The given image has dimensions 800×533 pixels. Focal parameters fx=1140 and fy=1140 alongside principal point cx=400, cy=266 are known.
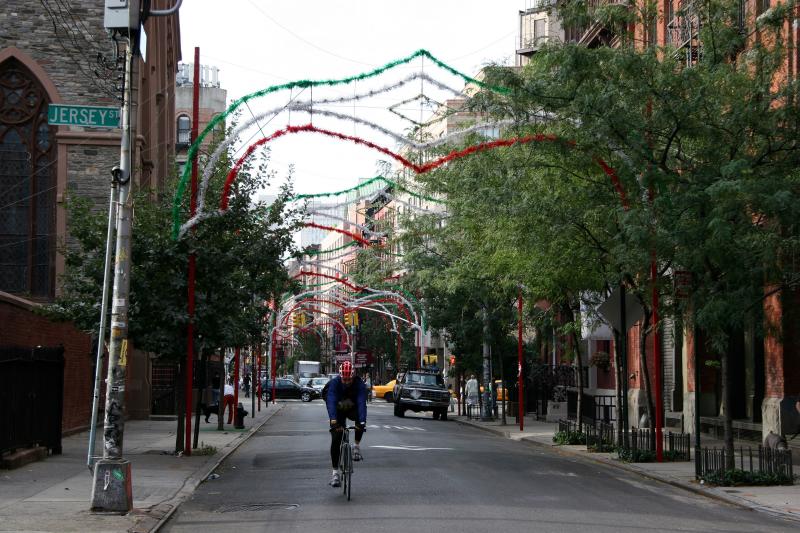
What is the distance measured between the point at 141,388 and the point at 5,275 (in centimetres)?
627

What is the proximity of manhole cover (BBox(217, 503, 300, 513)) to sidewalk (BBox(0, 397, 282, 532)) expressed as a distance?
660mm

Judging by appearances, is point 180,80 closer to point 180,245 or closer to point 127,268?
point 180,245

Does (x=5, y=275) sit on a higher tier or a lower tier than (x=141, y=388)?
higher

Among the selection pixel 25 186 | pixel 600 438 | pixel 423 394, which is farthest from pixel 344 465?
pixel 423 394

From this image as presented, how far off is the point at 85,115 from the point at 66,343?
54.1ft

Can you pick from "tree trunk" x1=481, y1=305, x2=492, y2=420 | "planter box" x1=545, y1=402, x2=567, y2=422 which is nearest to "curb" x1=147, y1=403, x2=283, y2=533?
"tree trunk" x1=481, y1=305, x2=492, y2=420

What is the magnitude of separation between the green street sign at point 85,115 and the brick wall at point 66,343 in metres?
7.80

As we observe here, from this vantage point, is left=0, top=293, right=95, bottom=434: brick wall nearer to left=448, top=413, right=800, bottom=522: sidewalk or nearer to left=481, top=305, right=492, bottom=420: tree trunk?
left=448, top=413, right=800, bottom=522: sidewalk

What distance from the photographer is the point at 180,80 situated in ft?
291

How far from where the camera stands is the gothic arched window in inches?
1447

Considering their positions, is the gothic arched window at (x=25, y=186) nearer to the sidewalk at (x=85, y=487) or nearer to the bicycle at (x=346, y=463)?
the sidewalk at (x=85, y=487)

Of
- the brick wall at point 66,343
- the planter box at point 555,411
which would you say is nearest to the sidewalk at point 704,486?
the planter box at point 555,411

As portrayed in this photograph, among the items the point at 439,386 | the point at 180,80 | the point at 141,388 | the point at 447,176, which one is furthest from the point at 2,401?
the point at 180,80

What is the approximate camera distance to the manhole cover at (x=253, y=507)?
556 inches
